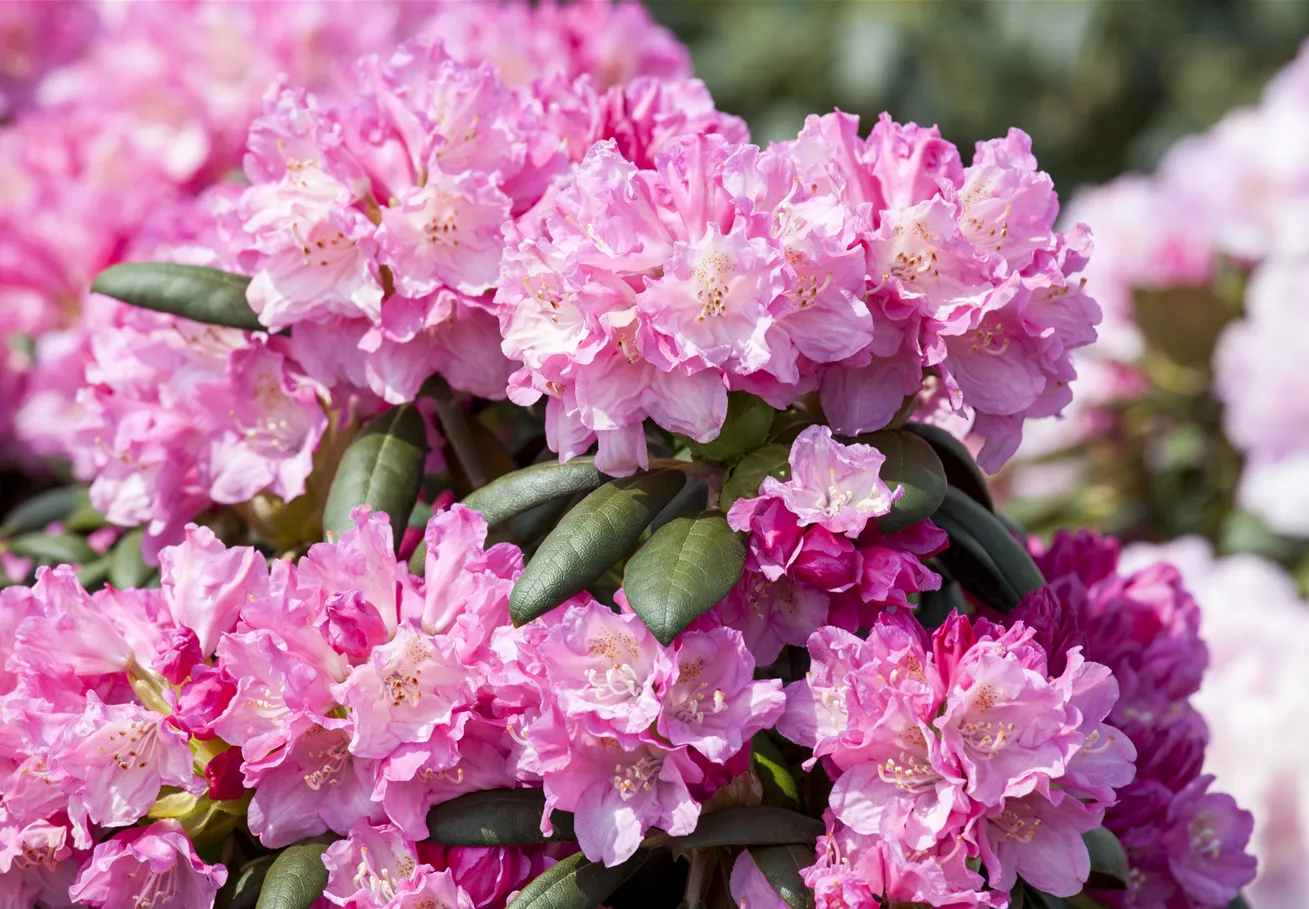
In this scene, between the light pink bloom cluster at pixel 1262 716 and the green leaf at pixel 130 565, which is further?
the light pink bloom cluster at pixel 1262 716

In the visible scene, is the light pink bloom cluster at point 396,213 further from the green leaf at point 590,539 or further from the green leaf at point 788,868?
the green leaf at point 788,868

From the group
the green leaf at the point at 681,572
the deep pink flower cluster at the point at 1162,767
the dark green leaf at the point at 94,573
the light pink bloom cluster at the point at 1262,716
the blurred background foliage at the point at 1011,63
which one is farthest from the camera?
the blurred background foliage at the point at 1011,63

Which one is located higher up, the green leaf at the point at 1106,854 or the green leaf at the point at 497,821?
the green leaf at the point at 497,821

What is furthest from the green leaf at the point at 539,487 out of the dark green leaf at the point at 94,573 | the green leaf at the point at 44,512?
the green leaf at the point at 44,512

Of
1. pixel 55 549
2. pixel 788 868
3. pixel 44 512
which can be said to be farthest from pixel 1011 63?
pixel 788 868

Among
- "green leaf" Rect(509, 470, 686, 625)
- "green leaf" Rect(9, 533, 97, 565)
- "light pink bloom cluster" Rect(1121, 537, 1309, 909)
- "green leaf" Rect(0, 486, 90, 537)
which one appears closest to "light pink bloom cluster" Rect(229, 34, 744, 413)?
"green leaf" Rect(509, 470, 686, 625)

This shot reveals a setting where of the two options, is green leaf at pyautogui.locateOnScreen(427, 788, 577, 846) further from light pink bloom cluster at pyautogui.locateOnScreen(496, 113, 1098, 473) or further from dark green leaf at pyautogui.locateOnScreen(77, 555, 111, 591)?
dark green leaf at pyautogui.locateOnScreen(77, 555, 111, 591)

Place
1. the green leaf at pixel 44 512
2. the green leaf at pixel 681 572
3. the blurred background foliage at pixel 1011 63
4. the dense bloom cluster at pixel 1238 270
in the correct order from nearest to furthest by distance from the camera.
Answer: the green leaf at pixel 681 572 < the green leaf at pixel 44 512 < the dense bloom cluster at pixel 1238 270 < the blurred background foliage at pixel 1011 63
